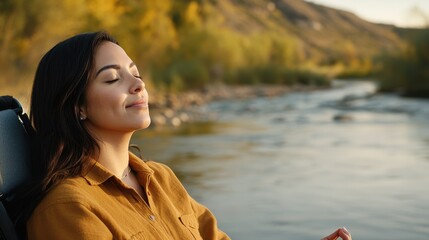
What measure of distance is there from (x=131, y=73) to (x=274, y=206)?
346cm

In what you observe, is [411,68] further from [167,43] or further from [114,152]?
[114,152]

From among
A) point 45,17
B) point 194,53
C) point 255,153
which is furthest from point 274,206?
point 194,53

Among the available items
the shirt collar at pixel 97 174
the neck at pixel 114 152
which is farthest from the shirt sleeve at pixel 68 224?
the neck at pixel 114 152

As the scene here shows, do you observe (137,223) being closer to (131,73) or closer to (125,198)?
(125,198)

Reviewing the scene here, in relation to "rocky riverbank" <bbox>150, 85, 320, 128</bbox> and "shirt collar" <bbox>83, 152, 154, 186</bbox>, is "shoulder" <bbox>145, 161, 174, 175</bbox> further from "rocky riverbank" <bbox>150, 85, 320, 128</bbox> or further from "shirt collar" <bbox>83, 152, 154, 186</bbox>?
"rocky riverbank" <bbox>150, 85, 320, 128</bbox>

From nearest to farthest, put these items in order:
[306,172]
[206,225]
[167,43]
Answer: [206,225] < [306,172] < [167,43]

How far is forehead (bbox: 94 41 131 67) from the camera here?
158 centimetres

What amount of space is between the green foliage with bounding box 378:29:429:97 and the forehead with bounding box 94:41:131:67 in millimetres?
16599

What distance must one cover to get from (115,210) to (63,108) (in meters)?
0.28

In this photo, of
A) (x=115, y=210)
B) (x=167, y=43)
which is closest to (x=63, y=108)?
(x=115, y=210)

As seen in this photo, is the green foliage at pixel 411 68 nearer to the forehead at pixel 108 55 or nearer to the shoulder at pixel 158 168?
the shoulder at pixel 158 168

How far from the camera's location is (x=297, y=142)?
926cm

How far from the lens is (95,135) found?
63.3 inches

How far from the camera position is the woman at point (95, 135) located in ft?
4.83
